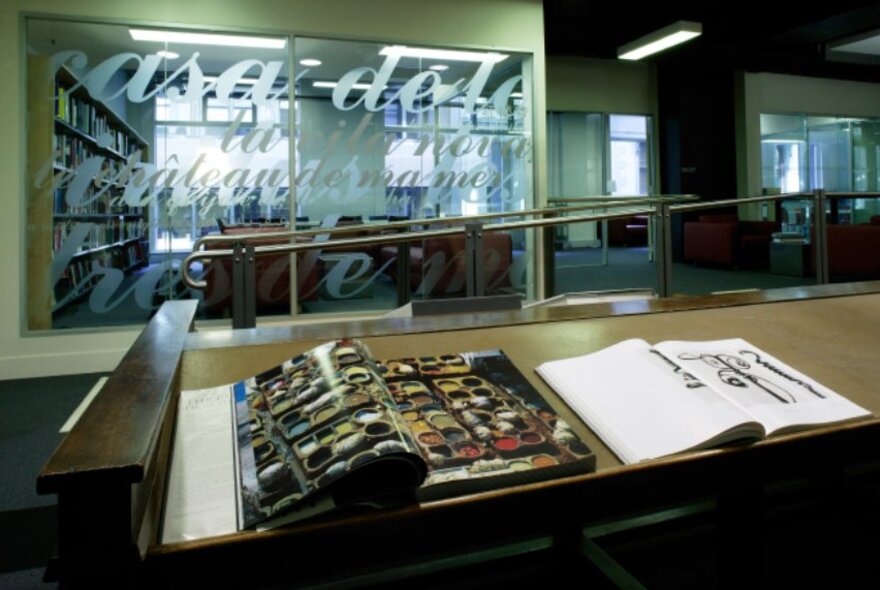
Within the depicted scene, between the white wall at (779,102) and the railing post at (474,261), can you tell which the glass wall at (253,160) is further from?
the white wall at (779,102)

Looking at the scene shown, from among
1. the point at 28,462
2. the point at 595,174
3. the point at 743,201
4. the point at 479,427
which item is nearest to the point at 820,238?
the point at 743,201

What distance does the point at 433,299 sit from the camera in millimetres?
2211

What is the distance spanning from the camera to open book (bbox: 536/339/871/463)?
80 centimetres

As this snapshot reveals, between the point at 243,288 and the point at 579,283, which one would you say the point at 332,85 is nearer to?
the point at 243,288

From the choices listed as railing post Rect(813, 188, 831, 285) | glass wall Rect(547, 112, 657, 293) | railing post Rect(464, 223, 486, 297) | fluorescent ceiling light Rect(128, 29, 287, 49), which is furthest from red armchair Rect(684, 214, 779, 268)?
railing post Rect(464, 223, 486, 297)

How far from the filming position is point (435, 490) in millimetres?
666

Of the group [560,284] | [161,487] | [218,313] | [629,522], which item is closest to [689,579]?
[629,522]

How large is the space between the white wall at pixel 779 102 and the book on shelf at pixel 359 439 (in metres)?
11.1

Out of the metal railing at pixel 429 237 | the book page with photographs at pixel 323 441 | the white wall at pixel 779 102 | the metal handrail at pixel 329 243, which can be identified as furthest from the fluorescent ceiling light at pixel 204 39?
the white wall at pixel 779 102

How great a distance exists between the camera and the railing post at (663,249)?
298 centimetres

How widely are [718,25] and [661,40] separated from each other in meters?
1.29

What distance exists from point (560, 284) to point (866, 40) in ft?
22.6

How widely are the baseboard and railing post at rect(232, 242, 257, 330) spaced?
2340mm

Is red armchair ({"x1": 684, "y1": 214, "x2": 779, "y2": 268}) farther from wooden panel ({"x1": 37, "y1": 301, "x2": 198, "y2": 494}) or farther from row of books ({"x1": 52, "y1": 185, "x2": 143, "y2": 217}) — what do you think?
A: wooden panel ({"x1": 37, "y1": 301, "x2": 198, "y2": 494})
